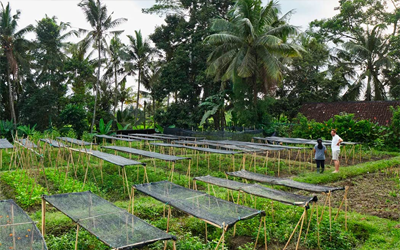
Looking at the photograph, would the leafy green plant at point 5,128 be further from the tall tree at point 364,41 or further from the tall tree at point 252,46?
the tall tree at point 364,41

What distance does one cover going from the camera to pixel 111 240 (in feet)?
12.5

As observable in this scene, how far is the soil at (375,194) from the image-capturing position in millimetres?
6809

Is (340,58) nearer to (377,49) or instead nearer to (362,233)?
(377,49)

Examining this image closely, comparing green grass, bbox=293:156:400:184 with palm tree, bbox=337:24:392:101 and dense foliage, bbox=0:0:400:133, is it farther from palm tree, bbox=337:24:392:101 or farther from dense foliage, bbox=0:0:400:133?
palm tree, bbox=337:24:392:101

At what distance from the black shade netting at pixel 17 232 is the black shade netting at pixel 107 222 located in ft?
1.64

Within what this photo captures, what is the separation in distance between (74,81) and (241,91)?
1464cm

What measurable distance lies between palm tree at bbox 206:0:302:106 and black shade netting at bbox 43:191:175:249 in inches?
565

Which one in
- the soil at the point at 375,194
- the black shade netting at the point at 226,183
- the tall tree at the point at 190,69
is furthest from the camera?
the tall tree at the point at 190,69

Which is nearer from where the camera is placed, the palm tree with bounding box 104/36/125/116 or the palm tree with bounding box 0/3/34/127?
the palm tree with bounding box 0/3/34/127

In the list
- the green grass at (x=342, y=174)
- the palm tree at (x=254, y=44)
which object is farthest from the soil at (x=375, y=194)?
the palm tree at (x=254, y=44)

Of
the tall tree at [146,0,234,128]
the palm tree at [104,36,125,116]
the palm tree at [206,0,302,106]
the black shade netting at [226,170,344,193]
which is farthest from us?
the palm tree at [104,36,125,116]

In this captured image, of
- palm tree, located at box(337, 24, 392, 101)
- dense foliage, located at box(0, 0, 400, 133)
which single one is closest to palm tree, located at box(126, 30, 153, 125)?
dense foliage, located at box(0, 0, 400, 133)

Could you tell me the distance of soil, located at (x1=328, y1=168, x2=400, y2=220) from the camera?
6.81 meters

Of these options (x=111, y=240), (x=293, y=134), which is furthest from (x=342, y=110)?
(x=111, y=240)
